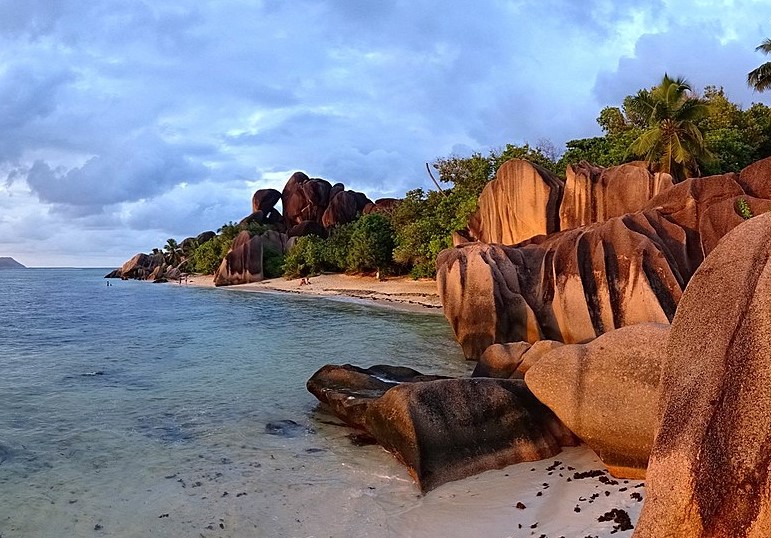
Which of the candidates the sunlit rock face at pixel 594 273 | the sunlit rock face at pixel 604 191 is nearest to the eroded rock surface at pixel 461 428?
the sunlit rock face at pixel 594 273

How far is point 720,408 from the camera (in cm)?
285

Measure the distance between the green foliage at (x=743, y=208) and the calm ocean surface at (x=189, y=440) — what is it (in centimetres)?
710

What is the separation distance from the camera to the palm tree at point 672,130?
77.3 feet

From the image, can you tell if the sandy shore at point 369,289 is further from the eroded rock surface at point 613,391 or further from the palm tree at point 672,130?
the eroded rock surface at point 613,391

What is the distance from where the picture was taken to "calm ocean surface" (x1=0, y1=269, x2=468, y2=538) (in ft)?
19.0

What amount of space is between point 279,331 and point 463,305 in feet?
27.1

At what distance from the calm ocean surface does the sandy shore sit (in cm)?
960

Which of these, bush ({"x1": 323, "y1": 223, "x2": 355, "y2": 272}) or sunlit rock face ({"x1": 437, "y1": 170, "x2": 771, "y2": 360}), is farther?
bush ({"x1": 323, "y1": 223, "x2": 355, "y2": 272})

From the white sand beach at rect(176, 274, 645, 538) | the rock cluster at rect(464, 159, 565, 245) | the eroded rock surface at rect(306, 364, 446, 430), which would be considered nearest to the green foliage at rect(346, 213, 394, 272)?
the rock cluster at rect(464, 159, 565, 245)

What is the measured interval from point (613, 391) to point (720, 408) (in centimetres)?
300

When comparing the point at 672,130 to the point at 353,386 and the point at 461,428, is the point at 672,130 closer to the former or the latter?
the point at 353,386

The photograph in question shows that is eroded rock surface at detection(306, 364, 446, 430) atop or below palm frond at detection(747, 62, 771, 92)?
below

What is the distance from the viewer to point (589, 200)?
1828 cm

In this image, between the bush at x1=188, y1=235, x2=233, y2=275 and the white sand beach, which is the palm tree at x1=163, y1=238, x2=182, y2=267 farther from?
the white sand beach
